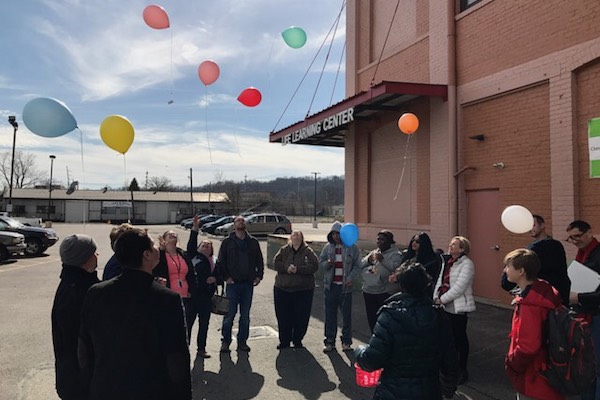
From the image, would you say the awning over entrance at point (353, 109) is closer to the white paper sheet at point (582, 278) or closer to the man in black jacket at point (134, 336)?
the white paper sheet at point (582, 278)

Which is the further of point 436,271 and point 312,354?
point 312,354

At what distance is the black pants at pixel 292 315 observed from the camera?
21.4 ft

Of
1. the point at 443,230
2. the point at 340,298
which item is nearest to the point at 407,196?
the point at 443,230

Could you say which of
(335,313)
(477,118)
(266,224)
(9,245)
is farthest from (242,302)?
(266,224)

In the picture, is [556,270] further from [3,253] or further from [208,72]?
[3,253]

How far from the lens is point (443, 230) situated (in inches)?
391

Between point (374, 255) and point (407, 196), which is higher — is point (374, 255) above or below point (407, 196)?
below

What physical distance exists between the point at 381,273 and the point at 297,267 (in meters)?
1.22

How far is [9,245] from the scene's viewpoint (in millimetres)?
16859

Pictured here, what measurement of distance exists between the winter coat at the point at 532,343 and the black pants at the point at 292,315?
149 inches

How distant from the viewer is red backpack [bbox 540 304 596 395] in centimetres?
282

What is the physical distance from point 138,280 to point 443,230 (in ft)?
28.1

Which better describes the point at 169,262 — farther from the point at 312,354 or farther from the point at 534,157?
the point at 534,157

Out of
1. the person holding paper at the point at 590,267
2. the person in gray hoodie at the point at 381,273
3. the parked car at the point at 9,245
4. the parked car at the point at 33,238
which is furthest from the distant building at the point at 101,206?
the person holding paper at the point at 590,267
